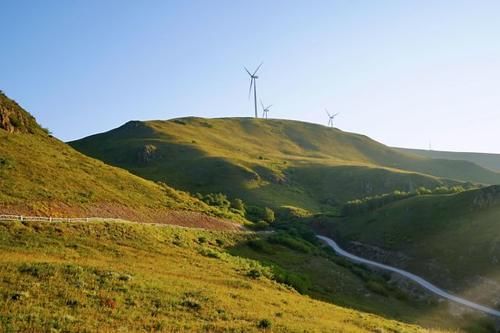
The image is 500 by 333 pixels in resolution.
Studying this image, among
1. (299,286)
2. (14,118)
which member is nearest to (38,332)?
(299,286)

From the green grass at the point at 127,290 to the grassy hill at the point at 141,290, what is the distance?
0.06m

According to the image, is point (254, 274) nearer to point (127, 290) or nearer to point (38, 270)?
point (127, 290)

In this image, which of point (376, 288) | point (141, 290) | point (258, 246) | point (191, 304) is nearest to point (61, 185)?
point (258, 246)

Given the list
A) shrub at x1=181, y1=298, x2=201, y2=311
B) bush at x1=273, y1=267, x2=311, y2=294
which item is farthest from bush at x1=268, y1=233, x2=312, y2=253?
shrub at x1=181, y1=298, x2=201, y2=311

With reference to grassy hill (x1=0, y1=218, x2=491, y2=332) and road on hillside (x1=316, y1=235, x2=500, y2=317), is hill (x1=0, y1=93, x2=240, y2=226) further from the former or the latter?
road on hillside (x1=316, y1=235, x2=500, y2=317)

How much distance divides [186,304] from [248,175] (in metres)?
156

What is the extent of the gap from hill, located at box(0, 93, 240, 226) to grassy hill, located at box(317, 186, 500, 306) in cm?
3869

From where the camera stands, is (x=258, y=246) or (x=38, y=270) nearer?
(x=38, y=270)

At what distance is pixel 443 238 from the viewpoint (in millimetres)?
89812

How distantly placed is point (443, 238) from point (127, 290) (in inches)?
3028

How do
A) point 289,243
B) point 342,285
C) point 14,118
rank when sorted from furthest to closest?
point 289,243 < point 14,118 < point 342,285

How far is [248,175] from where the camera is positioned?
182375mm

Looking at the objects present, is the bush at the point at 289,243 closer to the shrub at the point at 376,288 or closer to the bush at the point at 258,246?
the bush at the point at 258,246

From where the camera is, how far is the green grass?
21688mm
